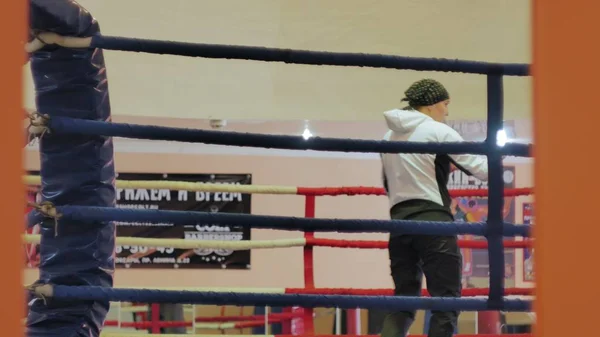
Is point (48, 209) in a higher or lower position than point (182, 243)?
higher

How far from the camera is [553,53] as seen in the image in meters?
0.58

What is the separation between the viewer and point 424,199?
219cm

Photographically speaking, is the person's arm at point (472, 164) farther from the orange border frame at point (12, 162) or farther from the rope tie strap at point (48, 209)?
the orange border frame at point (12, 162)

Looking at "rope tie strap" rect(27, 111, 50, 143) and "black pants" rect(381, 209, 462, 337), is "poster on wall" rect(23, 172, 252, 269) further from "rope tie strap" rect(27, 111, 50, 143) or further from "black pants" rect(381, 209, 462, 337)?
"rope tie strap" rect(27, 111, 50, 143)

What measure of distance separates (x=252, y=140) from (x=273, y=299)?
0.28 metres

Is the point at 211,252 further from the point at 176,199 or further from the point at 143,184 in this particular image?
the point at 143,184

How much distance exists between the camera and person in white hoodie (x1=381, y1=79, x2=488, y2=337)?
213 cm

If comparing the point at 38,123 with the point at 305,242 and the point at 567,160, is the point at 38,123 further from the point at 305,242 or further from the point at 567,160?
the point at 305,242

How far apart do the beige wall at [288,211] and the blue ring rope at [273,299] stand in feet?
18.4

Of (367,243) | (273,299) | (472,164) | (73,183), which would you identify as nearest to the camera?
(273,299)

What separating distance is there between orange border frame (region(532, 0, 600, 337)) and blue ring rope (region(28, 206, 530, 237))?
2.37ft

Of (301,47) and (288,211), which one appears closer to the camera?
(301,47)

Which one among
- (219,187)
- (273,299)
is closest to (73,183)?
(273,299)

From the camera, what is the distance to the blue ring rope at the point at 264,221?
51.1 inches
